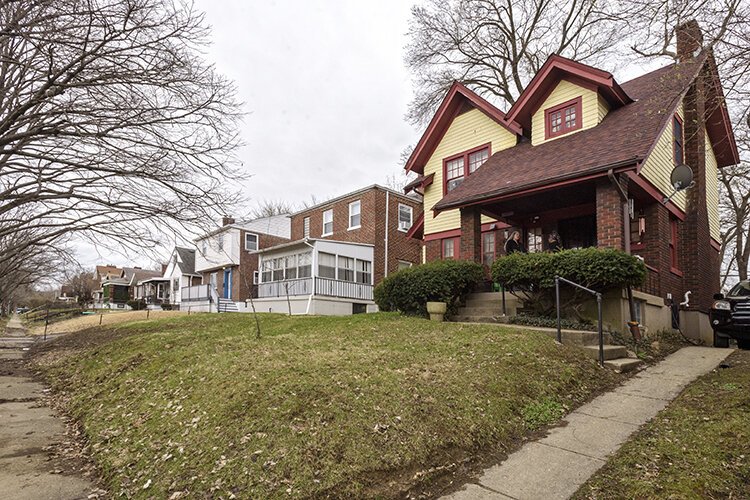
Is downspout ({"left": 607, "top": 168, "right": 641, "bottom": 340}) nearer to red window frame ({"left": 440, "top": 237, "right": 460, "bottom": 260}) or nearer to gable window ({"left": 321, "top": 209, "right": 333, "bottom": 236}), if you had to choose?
red window frame ({"left": 440, "top": 237, "right": 460, "bottom": 260})

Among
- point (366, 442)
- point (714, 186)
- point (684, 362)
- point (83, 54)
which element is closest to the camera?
point (366, 442)

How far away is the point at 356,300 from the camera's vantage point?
2145 centimetres

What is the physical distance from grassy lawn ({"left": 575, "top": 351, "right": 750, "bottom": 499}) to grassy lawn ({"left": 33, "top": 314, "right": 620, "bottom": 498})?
943 millimetres

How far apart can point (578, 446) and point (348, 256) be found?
17533 millimetres

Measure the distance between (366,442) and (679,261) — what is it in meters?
12.7

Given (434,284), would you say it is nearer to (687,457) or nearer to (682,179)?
(687,457)

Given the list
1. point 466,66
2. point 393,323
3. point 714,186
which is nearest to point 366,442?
point 393,323

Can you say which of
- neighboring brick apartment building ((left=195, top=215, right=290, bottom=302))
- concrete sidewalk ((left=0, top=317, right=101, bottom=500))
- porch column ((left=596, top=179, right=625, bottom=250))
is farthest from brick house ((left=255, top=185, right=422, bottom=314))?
concrete sidewalk ((left=0, top=317, right=101, bottom=500))

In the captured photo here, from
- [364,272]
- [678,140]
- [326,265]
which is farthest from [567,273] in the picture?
[364,272]

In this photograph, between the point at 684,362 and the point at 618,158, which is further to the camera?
the point at 618,158

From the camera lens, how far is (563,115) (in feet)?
42.1

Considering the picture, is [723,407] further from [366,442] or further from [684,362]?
[366,442]

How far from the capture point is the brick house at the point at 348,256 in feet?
67.3

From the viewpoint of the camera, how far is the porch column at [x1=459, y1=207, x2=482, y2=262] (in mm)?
11977
